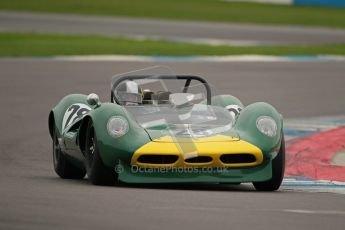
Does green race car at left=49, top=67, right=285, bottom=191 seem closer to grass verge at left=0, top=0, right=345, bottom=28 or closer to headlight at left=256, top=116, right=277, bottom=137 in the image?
headlight at left=256, top=116, right=277, bottom=137

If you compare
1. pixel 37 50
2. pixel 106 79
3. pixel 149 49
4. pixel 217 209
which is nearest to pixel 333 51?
pixel 149 49

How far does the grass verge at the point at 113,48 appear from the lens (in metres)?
27.2

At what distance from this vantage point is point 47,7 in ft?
143

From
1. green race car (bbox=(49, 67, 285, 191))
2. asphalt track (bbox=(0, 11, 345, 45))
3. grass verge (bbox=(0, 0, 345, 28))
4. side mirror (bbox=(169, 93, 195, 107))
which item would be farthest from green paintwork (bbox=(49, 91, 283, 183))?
grass verge (bbox=(0, 0, 345, 28))

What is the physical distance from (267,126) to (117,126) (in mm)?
1234

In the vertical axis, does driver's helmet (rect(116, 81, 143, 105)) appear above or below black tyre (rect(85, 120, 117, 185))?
above

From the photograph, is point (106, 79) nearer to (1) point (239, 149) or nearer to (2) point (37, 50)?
(2) point (37, 50)

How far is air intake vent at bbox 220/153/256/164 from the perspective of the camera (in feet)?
32.1

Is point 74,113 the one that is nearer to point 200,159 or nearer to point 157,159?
point 157,159

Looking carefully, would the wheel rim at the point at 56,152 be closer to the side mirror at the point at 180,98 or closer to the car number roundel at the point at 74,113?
the car number roundel at the point at 74,113

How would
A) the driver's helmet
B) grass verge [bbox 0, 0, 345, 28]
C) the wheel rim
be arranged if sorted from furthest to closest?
grass verge [bbox 0, 0, 345, 28]
the wheel rim
the driver's helmet

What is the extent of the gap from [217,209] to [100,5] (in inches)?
1450

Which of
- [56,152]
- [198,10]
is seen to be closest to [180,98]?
[56,152]

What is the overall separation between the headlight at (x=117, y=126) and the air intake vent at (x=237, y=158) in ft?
2.71
